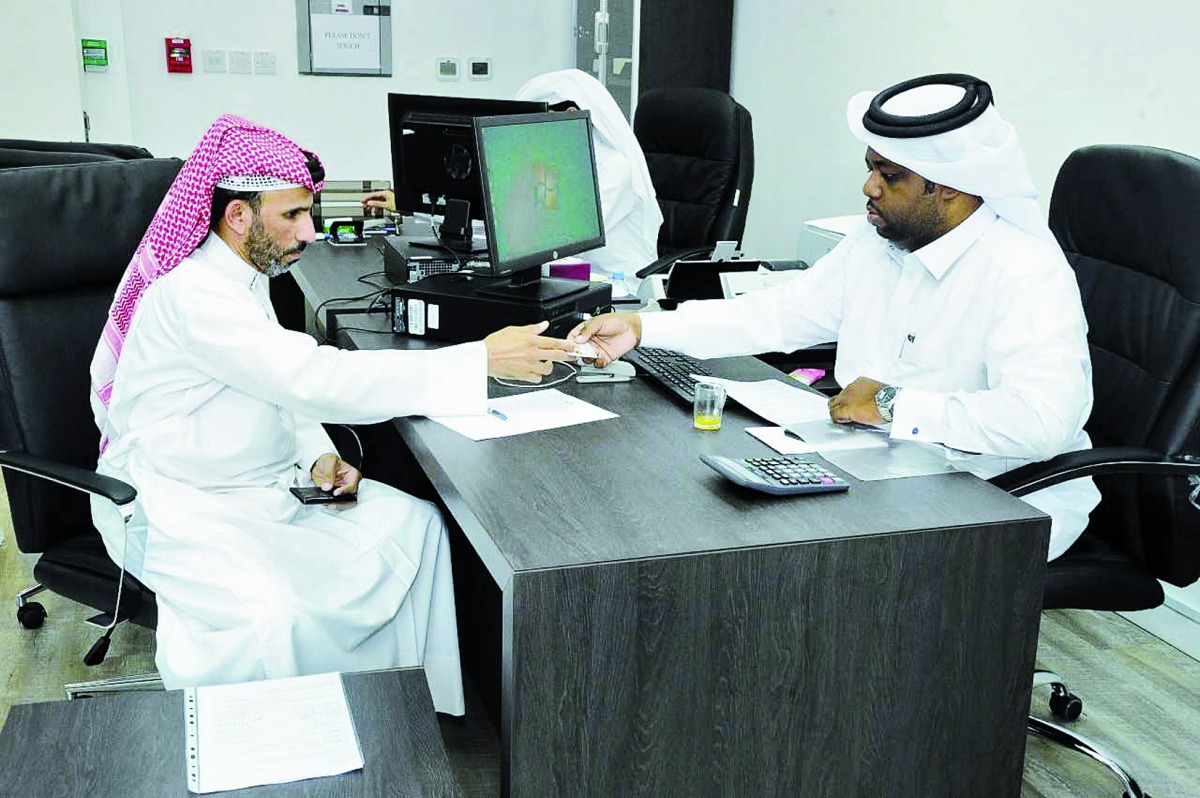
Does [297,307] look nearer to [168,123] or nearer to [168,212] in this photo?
[168,123]

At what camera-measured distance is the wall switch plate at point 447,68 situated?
19.6 feet

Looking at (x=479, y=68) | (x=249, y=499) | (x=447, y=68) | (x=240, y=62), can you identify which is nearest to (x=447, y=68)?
(x=447, y=68)

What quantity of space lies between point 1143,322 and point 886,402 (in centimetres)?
56

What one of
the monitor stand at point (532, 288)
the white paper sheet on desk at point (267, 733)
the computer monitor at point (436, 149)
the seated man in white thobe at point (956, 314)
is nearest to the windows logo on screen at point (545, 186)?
the monitor stand at point (532, 288)

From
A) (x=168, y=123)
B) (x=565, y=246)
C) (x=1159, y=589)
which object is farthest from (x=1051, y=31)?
Answer: (x=168, y=123)

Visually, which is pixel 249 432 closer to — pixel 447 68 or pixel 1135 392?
pixel 1135 392

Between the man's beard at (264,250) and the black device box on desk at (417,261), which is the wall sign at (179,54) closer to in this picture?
the black device box on desk at (417,261)

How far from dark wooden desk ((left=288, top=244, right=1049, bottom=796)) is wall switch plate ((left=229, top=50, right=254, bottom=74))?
14.7ft

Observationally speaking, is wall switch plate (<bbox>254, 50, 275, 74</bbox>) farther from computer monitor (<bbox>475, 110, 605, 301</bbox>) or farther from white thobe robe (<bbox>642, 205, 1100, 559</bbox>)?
white thobe robe (<bbox>642, 205, 1100, 559</bbox>)

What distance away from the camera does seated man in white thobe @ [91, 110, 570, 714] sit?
1.91m

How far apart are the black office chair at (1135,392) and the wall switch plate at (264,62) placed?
4427 mm

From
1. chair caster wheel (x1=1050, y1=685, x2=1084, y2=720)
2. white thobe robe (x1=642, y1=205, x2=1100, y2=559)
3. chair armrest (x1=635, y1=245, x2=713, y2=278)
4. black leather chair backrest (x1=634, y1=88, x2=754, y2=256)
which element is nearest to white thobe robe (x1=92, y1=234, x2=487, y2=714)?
white thobe robe (x1=642, y1=205, x2=1100, y2=559)

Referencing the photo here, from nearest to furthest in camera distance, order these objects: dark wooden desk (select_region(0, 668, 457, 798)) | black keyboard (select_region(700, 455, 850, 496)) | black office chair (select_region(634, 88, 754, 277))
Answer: dark wooden desk (select_region(0, 668, 457, 798)) → black keyboard (select_region(700, 455, 850, 496)) → black office chair (select_region(634, 88, 754, 277))

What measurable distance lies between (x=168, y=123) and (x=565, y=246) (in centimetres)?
375
